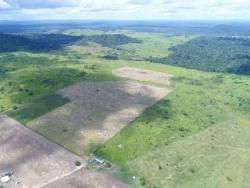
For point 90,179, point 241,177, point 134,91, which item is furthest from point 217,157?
point 134,91

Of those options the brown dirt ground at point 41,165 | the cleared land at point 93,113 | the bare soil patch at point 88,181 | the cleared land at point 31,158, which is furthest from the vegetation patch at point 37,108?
the bare soil patch at point 88,181

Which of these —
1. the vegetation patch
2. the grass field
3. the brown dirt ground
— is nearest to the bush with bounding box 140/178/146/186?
the grass field

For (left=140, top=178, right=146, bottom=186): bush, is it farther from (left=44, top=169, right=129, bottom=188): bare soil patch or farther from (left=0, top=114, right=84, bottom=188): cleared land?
(left=0, top=114, right=84, bottom=188): cleared land

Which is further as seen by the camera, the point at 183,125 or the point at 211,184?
the point at 183,125

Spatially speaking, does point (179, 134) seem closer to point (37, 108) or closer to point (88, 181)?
point (88, 181)

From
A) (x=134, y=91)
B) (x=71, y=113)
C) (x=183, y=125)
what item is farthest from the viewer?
(x=134, y=91)

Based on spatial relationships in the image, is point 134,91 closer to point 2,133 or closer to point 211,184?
point 2,133

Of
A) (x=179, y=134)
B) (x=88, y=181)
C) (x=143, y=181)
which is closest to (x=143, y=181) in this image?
(x=143, y=181)
